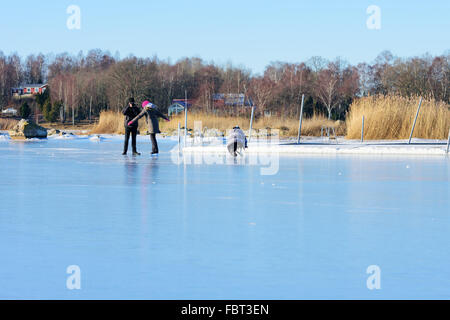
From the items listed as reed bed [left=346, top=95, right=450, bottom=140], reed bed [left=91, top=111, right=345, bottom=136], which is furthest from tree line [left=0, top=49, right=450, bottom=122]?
reed bed [left=346, top=95, right=450, bottom=140]

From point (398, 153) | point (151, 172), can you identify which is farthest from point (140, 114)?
point (398, 153)

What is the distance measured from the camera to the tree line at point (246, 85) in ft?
228

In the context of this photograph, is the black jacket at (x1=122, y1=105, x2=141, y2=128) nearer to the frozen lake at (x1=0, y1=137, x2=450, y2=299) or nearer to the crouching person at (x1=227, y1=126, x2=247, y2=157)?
the crouching person at (x1=227, y1=126, x2=247, y2=157)

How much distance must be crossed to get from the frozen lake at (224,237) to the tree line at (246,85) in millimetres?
40693

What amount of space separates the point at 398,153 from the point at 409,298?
16.1 meters

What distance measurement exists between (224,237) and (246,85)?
87.4 m

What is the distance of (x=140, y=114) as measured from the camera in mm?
17375

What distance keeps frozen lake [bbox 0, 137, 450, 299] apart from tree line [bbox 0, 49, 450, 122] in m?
40.7

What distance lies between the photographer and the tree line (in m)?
69.4

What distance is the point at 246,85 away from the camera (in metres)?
92.4

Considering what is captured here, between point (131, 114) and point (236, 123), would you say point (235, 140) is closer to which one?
point (131, 114)

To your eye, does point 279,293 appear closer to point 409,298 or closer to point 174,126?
point 409,298

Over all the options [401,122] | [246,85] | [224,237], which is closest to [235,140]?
[401,122]
